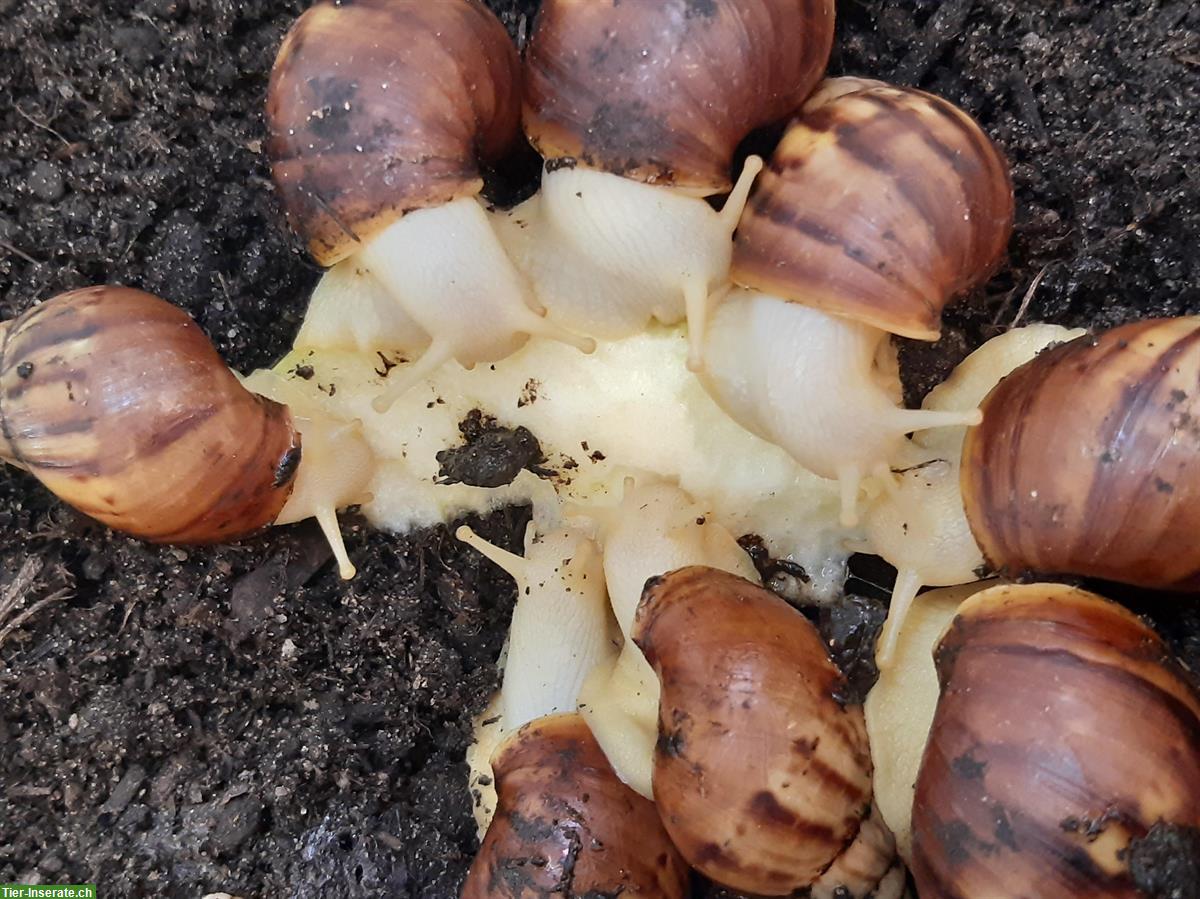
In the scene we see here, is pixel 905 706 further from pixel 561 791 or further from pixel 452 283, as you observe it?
pixel 452 283

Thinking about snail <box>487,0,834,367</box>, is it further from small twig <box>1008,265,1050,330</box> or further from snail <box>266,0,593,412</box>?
small twig <box>1008,265,1050,330</box>

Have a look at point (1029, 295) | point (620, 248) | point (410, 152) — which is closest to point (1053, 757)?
point (1029, 295)

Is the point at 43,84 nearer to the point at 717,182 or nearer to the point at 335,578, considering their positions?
the point at 335,578

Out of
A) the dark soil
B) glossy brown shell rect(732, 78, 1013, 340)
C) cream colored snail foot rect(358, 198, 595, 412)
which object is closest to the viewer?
glossy brown shell rect(732, 78, 1013, 340)

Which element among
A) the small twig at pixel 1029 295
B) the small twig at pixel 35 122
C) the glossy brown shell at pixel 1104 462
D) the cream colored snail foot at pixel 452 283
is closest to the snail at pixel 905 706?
the glossy brown shell at pixel 1104 462

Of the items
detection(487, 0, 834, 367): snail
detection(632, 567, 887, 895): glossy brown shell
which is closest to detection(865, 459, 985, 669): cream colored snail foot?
detection(632, 567, 887, 895): glossy brown shell

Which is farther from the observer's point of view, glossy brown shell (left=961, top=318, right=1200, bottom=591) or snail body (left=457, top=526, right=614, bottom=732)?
snail body (left=457, top=526, right=614, bottom=732)
